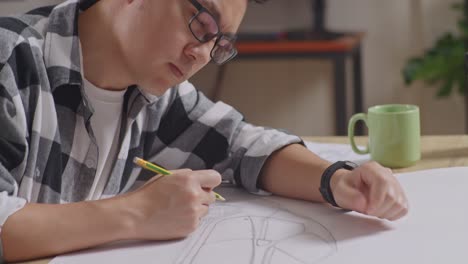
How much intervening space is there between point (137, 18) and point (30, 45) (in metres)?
0.14

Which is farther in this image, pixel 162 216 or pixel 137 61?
pixel 137 61

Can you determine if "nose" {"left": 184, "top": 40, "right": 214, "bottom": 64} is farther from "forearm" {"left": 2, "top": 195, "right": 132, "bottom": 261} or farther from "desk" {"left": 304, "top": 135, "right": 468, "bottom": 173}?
"desk" {"left": 304, "top": 135, "right": 468, "bottom": 173}

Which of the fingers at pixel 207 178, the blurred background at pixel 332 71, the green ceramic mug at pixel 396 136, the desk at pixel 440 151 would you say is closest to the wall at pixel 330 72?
the blurred background at pixel 332 71

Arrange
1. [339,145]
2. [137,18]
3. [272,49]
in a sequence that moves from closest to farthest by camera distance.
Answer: [137,18] → [339,145] → [272,49]

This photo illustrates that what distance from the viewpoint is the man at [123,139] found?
78 cm

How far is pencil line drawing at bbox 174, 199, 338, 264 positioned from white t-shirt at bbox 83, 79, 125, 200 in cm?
18

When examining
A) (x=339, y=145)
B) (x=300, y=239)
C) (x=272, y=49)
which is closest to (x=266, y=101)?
(x=272, y=49)

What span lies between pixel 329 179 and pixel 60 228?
35 centimetres

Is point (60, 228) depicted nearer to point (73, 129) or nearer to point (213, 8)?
point (73, 129)

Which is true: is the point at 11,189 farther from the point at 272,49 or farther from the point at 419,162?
the point at 272,49

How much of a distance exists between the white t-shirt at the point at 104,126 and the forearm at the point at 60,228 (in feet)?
0.62

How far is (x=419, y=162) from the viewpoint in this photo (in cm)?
108

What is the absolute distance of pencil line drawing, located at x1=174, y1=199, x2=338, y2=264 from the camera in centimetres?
74

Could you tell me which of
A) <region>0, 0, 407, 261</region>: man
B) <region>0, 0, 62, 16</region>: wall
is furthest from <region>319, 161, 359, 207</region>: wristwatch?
<region>0, 0, 62, 16</region>: wall
